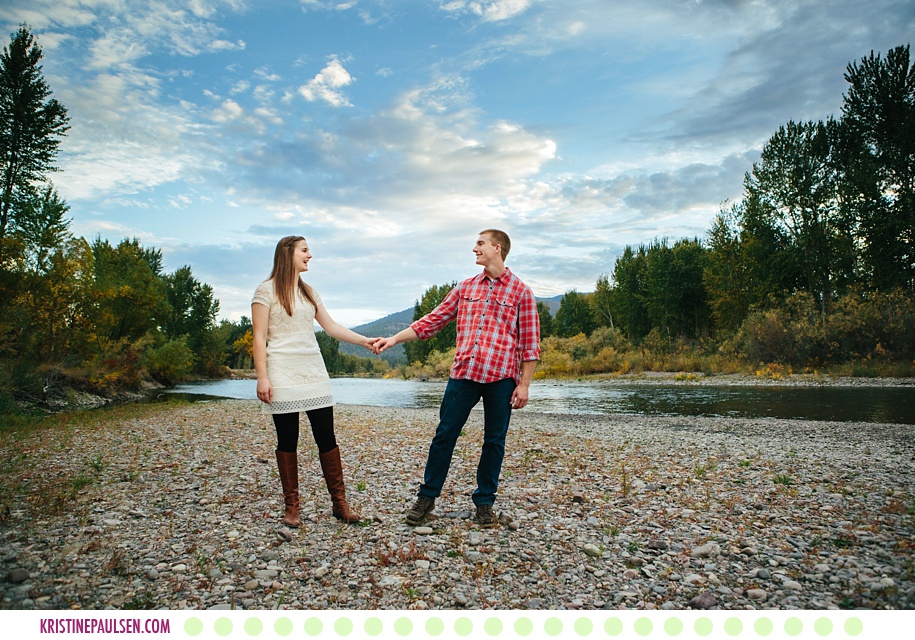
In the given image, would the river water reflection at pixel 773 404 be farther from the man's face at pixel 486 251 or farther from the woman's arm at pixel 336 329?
the woman's arm at pixel 336 329

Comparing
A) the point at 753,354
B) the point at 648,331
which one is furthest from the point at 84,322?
the point at 648,331

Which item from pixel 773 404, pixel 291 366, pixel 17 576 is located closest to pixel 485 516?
pixel 291 366

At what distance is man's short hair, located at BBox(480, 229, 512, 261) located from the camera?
5023mm

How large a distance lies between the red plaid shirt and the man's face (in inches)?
6.7

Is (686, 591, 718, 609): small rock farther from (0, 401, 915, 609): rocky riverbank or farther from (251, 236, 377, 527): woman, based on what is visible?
(251, 236, 377, 527): woman

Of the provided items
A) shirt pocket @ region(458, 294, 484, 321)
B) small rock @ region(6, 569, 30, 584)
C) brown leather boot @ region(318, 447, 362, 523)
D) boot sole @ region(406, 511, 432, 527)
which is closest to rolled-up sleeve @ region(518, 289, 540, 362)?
shirt pocket @ region(458, 294, 484, 321)

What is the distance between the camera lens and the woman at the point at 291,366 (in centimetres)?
471

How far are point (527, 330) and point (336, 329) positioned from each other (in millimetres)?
2070

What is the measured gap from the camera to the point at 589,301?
76812 millimetres

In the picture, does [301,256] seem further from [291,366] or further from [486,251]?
[486,251]

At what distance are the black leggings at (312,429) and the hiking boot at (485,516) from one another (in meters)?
1.58

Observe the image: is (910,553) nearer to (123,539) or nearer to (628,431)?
(123,539)
